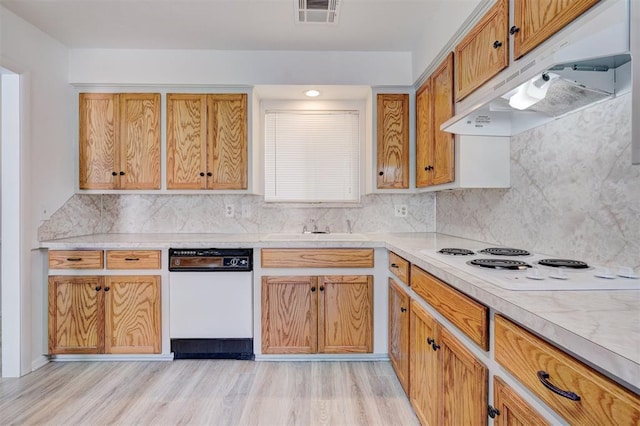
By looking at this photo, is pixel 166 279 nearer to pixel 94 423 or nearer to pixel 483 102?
pixel 94 423

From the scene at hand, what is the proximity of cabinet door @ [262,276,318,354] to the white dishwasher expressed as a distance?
0.43ft

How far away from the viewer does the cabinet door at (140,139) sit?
2863 mm

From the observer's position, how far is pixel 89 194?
3010 mm

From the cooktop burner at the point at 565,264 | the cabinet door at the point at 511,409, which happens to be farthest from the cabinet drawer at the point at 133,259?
the cooktop burner at the point at 565,264

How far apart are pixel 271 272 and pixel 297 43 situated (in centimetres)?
183

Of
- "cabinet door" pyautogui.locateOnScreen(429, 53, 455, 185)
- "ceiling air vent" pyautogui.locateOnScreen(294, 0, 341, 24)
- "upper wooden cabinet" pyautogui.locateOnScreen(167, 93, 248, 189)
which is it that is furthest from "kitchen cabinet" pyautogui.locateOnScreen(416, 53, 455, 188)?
"upper wooden cabinet" pyautogui.locateOnScreen(167, 93, 248, 189)

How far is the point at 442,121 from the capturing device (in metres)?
2.29

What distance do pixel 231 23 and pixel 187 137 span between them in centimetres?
98

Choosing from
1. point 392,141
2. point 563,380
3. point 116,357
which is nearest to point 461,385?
point 563,380

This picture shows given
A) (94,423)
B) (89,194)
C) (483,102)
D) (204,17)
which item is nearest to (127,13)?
(204,17)

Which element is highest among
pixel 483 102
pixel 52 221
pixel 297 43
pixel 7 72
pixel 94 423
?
pixel 297 43

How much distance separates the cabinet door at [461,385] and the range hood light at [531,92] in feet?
3.25

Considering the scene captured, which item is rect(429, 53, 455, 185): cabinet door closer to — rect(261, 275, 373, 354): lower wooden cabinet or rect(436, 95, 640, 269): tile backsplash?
rect(436, 95, 640, 269): tile backsplash

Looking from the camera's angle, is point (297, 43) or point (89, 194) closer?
point (297, 43)
